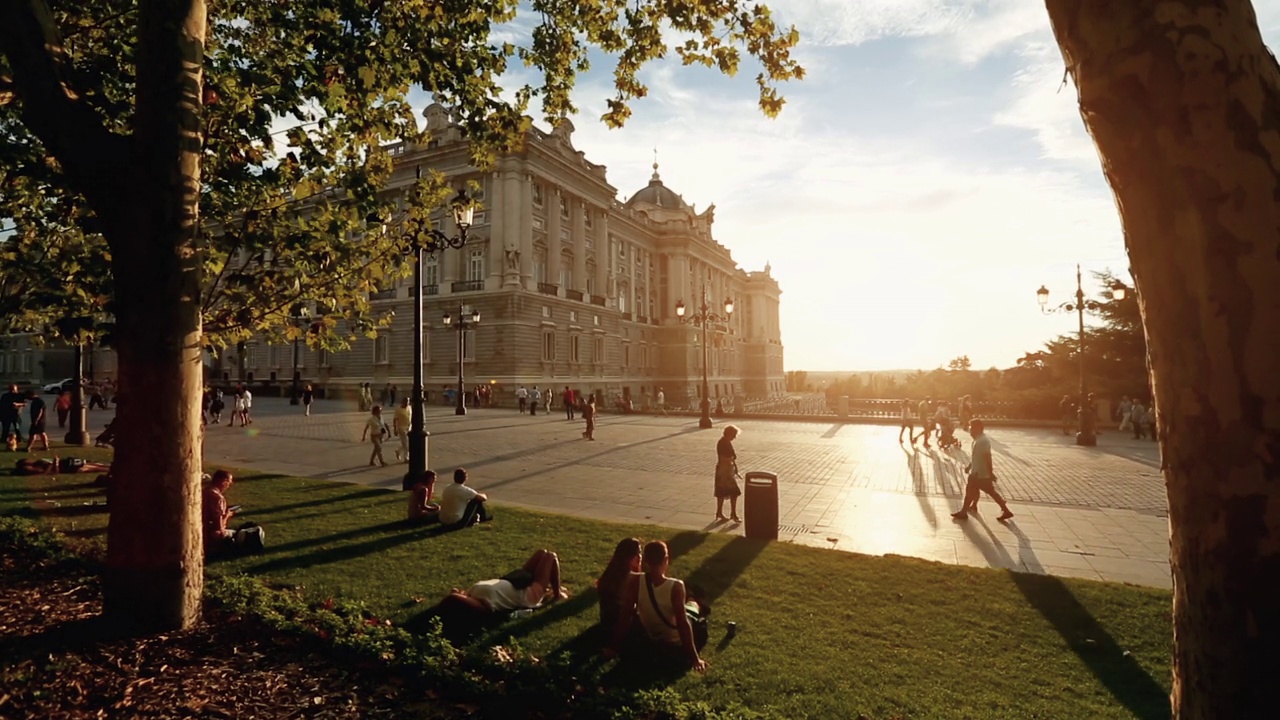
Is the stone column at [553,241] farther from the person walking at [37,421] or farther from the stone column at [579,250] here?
the person walking at [37,421]

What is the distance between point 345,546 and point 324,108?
5.17 m

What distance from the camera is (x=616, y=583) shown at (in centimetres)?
521

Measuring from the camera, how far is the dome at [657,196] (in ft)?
243

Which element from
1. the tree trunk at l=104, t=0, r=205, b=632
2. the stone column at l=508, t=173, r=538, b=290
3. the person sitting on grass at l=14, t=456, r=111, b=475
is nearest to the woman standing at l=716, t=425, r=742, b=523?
the tree trunk at l=104, t=0, r=205, b=632

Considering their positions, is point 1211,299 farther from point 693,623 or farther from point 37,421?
point 37,421

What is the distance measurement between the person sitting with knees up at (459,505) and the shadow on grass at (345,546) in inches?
6.2

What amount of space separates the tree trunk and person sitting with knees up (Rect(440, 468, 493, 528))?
3.87 meters

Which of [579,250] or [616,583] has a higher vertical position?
[579,250]

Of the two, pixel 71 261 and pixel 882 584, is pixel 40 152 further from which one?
pixel 882 584

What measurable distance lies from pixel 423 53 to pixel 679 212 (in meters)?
66.7

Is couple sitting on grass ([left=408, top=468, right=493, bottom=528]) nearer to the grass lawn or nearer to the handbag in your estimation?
the grass lawn

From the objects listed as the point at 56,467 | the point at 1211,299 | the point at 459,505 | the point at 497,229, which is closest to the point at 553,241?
the point at 497,229

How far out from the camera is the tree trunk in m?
4.66

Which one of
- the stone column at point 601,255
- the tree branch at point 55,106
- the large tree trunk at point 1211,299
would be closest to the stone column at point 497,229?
the stone column at point 601,255
